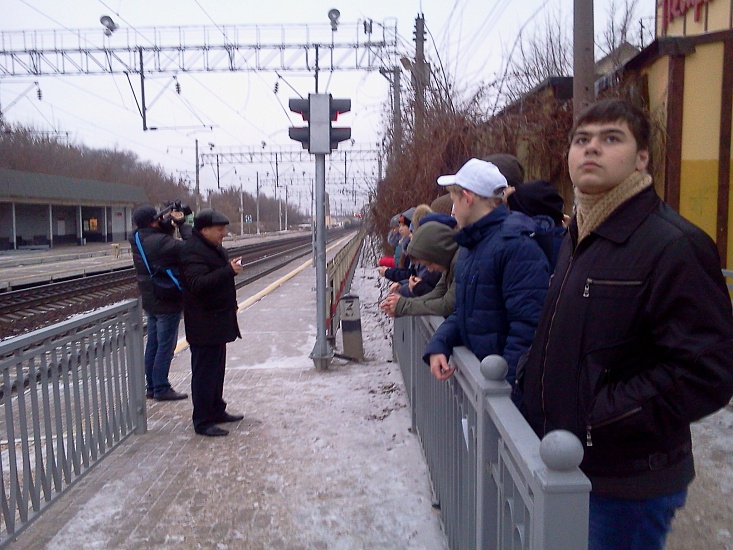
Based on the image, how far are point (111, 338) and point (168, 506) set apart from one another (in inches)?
49.7

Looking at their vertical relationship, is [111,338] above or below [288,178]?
below

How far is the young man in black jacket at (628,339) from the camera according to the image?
1707 millimetres

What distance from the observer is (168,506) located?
394cm

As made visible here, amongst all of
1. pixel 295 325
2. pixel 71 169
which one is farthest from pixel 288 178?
pixel 295 325

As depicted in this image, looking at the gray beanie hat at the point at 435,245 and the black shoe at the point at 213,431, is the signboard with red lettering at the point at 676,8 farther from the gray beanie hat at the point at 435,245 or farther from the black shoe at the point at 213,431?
the black shoe at the point at 213,431

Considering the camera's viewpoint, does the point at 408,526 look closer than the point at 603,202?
No

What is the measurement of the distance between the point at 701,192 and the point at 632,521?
19.9 feet

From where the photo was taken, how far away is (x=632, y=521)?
199cm

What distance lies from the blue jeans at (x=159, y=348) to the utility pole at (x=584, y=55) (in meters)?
4.05

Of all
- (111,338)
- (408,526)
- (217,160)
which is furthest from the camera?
(217,160)

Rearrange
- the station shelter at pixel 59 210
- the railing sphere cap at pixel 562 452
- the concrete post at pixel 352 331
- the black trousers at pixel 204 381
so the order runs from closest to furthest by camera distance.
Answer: the railing sphere cap at pixel 562 452
the black trousers at pixel 204 381
the concrete post at pixel 352 331
the station shelter at pixel 59 210

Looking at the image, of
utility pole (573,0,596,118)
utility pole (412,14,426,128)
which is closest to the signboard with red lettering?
utility pole (412,14,426,128)

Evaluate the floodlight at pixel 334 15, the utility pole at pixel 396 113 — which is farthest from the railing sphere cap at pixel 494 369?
the floodlight at pixel 334 15

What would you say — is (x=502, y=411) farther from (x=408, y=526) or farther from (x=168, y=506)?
(x=168, y=506)
